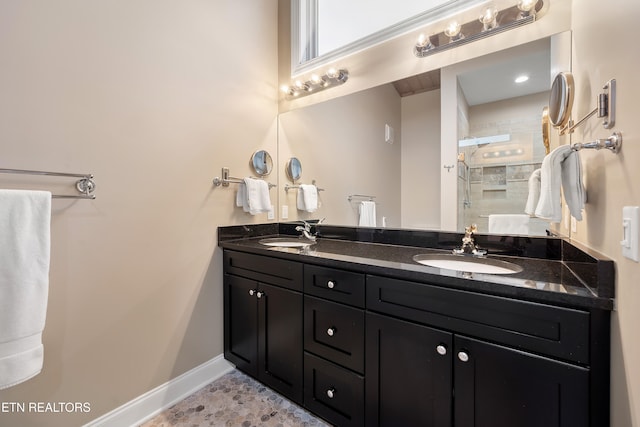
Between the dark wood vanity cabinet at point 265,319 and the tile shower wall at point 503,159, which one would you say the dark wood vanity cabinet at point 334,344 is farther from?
the tile shower wall at point 503,159

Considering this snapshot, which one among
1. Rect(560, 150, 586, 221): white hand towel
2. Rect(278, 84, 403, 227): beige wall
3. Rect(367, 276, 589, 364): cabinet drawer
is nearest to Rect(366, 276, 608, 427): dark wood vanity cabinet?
Rect(367, 276, 589, 364): cabinet drawer

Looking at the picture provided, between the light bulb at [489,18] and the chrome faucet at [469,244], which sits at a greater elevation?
the light bulb at [489,18]

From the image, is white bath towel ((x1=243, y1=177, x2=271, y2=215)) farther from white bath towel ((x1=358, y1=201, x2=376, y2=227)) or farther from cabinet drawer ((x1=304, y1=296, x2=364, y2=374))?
cabinet drawer ((x1=304, y1=296, x2=364, y2=374))

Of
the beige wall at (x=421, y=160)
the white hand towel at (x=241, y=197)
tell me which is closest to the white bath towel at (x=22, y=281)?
the white hand towel at (x=241, y=197)

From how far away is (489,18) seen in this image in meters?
1.32

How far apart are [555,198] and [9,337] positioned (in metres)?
1.93

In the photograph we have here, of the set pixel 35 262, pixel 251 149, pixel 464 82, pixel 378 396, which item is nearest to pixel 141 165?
pixel 35 262

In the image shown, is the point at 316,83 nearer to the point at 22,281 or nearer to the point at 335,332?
the point at 335,332

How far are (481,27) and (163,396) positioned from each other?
2.62m

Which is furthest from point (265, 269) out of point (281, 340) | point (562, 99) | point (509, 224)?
point (562, 99)

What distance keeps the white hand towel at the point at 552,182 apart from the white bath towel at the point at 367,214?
3.18 feet

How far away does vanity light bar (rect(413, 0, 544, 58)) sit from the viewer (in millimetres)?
1255

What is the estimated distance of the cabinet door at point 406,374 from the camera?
0.98 metres

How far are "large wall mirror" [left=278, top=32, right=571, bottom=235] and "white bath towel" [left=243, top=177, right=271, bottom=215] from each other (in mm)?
380
